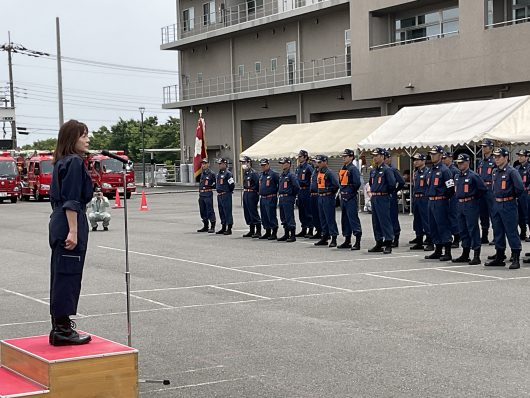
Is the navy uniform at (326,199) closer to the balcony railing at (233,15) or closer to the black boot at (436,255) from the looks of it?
the black boot at (436,255)

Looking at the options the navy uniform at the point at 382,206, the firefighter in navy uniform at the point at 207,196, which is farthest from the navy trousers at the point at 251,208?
the navy uniform at the point at 382,206

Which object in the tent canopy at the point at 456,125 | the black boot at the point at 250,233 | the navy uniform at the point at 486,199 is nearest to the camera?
the navy uniform at the point at 486,199

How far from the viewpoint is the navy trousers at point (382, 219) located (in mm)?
19078

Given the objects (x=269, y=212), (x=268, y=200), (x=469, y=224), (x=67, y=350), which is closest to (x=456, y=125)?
(x=268, y=200)

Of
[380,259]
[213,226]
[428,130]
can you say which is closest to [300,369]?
[380,259]

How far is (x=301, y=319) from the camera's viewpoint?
1109 cm

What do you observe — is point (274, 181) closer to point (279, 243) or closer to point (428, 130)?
point (279, 243)

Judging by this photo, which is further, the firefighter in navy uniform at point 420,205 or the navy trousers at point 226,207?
the navy trousers at point 226,207

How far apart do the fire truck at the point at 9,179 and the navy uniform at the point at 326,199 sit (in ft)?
95.4

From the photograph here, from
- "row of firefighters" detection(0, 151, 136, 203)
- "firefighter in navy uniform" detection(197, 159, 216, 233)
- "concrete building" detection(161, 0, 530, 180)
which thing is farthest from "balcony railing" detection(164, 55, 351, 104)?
"firefighter in navy uniform" detection(197, 159, 216, 233)

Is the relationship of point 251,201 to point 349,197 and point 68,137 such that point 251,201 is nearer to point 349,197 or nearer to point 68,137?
point 349,197

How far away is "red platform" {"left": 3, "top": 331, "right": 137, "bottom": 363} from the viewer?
6.82 meters

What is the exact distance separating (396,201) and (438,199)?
7.02 feet

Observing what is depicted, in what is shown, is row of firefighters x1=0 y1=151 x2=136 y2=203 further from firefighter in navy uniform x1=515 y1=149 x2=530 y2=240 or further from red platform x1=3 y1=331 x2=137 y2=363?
red platform x1=3 y1=331 x2=137 y2=363
